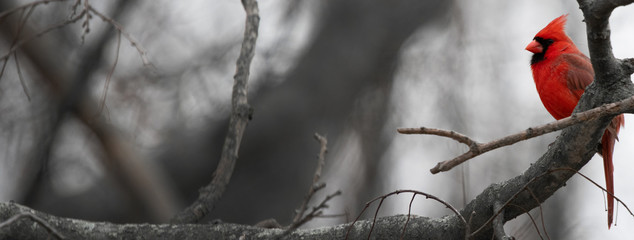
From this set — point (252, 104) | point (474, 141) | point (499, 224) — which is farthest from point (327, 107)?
point (474, 141)

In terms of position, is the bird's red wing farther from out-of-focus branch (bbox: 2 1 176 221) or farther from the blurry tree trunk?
out-of-focus branch (bbox: 2 1 176 221)

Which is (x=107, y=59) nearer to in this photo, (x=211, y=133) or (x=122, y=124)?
(x=122, y=124)

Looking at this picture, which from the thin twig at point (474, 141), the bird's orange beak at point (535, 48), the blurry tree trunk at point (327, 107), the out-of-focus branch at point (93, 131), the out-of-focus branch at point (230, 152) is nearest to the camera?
the thin twig at point (474, 141)

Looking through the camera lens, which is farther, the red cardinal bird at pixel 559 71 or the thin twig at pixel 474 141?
the red cardinal bird at pixel 559 71

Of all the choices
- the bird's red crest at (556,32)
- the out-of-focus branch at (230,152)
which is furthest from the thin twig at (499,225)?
the bird's red crest at (556,32)

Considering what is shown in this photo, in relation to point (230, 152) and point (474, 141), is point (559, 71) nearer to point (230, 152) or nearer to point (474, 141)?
point (230, 152)

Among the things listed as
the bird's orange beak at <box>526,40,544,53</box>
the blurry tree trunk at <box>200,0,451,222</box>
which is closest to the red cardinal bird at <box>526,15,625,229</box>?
the bird's orange beak at <box>526,40,544,53</box>

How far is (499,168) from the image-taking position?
18.0ft

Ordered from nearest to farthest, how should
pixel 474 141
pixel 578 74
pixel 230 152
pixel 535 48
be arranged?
pixel 474 141 < pixel 230 152 < pixel 578 74 < pixel 535 48

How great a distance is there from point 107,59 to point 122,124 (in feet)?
1.44

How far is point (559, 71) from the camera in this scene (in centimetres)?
331

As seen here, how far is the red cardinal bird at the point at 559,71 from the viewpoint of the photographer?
10.5ft

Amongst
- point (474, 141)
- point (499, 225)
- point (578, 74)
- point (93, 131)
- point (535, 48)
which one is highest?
point (535, 48)

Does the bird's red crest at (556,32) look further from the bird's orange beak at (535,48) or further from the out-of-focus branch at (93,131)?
the out-of-focus branch at (93,131)
